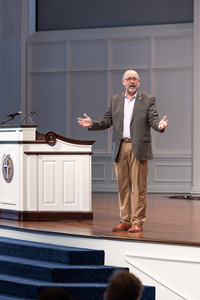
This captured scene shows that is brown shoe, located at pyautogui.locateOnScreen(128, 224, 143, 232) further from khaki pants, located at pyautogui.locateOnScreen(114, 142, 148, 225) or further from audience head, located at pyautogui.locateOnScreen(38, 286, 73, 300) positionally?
audience head, located at pyautogui.locateOnScreen(38, 286, 73, 300)

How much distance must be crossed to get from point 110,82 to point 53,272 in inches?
231

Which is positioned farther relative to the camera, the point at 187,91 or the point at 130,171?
the point at 187,91

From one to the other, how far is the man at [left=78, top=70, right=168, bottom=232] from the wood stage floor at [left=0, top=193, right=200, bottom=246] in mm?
234

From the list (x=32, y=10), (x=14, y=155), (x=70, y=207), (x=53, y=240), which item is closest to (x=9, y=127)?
(x=14, y=155)

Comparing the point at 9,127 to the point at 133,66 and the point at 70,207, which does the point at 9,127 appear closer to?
the point at 70,207

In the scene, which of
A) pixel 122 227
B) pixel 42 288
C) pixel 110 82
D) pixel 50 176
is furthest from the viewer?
pixel 110 82

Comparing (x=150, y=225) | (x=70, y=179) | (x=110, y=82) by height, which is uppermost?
(x=110, y=82)

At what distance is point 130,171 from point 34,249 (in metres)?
1.11

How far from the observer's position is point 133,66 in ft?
33.0

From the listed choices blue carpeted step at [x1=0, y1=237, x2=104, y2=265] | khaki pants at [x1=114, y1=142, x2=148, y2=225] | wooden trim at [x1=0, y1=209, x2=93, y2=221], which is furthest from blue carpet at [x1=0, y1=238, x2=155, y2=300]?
wooden trim at [x1=0, y1=209, x2=93, y2=221]

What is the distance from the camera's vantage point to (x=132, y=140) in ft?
17.3

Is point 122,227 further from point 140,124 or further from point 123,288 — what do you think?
point 123,288

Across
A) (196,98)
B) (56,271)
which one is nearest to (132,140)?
(56,271)

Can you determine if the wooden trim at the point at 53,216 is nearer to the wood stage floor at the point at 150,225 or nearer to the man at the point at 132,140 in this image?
the wood stage floor at the point at 150,225
